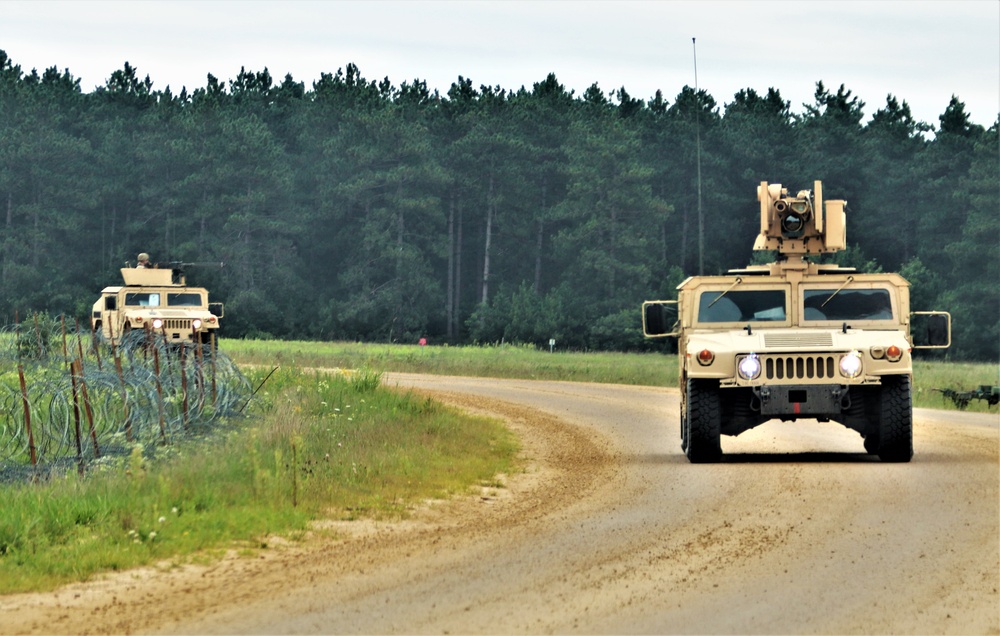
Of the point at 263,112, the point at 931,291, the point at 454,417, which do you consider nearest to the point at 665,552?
the point at 454,417

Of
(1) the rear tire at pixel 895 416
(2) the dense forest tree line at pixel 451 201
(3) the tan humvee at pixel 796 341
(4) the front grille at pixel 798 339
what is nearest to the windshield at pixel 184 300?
(3) the tan humvee at pixel 796 341

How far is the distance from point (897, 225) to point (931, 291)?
19207mm

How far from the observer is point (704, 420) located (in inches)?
649

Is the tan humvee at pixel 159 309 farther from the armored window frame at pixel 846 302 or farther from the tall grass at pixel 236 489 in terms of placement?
the armored window frame at pixel 846 302

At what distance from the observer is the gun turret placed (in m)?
18.6

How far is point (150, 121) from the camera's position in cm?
8169

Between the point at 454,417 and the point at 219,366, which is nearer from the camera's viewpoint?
the point at 219,366

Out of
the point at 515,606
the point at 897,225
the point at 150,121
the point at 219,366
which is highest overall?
the point at 150,121

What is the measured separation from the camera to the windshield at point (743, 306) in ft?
58.5

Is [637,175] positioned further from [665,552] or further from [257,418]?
[665,552]

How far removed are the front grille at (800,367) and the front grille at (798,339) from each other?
0.46 ft

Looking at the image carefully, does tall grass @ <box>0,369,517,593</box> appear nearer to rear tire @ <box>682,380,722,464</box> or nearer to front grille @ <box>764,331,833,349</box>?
rear tire @ <box>682,380,722,464</box>

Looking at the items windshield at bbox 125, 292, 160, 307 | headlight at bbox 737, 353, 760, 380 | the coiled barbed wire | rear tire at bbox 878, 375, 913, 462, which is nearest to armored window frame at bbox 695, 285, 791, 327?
headlight at bbox 737, 353, 760, 380

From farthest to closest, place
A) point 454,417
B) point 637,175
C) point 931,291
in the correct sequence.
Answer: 1. point 637,175
2. point 931,291
3. point 454,417
